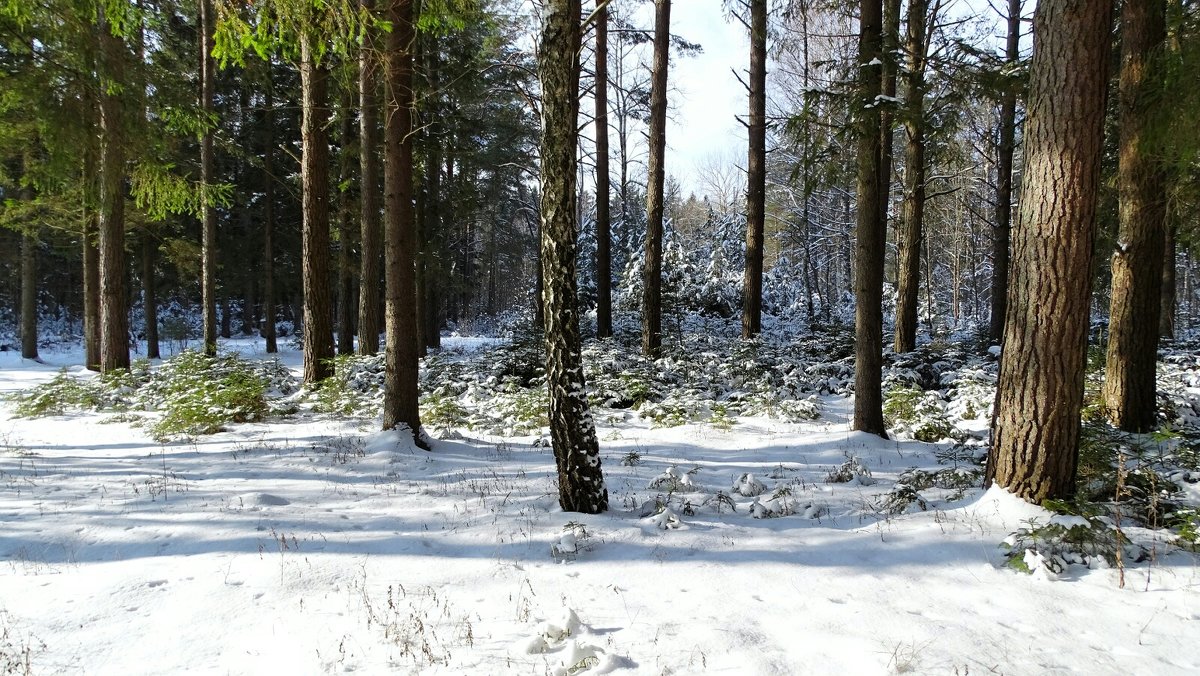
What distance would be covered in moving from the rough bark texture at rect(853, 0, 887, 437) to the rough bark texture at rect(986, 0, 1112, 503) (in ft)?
7.41

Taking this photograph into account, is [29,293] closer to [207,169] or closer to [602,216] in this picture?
[207,169]

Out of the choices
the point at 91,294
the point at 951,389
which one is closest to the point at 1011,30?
the point at 951,389

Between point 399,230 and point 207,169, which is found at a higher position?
point 207,169

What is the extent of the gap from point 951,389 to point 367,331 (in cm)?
1070

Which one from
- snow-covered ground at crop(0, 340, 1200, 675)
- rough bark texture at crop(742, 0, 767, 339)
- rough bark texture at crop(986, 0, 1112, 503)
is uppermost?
rough bark texture at crop(742, 0, 767, 339)

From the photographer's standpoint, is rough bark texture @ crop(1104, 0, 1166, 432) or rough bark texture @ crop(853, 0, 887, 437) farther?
rough bark texture @ crop(853, 0, 887, 437)

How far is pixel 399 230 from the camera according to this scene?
6.49m

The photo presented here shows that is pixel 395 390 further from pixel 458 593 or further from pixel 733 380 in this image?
pixel 733 380

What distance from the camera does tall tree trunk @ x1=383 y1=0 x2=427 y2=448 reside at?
21.1 ft

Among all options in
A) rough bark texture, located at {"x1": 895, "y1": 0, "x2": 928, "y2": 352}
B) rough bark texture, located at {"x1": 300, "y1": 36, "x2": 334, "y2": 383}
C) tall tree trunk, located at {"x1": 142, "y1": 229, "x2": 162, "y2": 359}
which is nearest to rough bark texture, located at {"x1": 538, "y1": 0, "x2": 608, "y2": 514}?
rough bark texture, located at {"x1": 300, "y1": 36, "x2": 334, "y2": 383}

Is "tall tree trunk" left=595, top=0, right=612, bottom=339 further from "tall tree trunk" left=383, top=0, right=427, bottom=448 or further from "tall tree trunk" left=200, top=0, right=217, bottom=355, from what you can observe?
"tall tree trunk" left=200, top=0, right=217, bottom=355

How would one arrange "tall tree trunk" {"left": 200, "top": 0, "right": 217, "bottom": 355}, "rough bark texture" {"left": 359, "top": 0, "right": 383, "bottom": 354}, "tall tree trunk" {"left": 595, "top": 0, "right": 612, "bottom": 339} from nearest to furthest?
"rough bark texture" {"left": 359, "top": 0, "right": 383, "bottom": 354} < "tall tree trunk" {"left": 200, "top": 0, "right": 217, "bottom": 355} < "tall tree trunk" {"left": 595, "top": 0, "right": 612, "bottom": 339}

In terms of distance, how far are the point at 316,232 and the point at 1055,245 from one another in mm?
10104

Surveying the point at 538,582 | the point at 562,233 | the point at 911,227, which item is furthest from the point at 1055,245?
the point at 911,227
